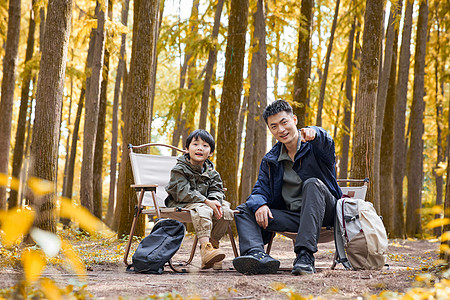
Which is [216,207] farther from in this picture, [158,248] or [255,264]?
[255,264]

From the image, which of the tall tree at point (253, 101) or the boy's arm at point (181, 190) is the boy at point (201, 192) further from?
the tall tree at point (253, 101)

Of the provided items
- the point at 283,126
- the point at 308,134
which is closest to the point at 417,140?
the point at 283,126

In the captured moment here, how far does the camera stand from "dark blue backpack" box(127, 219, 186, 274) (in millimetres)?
3500

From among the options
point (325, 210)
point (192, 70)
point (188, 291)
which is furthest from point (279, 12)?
point (188, 291)

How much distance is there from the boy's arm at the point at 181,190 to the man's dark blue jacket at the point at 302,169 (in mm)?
438

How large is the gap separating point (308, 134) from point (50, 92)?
2494 mm

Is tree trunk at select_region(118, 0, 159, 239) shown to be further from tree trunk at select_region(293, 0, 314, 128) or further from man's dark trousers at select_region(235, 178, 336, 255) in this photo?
tree trunk at select_region(293, 0, 314, 128)

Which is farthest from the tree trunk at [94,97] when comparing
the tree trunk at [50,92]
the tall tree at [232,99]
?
the tree trunk at [50,92]

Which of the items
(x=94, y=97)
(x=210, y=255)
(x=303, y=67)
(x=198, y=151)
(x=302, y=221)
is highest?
(x=303, y=67)

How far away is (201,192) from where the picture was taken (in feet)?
13.3

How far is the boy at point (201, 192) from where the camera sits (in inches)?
144

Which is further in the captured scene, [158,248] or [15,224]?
[158,248]

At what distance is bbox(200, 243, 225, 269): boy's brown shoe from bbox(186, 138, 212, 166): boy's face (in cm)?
80

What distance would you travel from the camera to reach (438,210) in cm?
141
